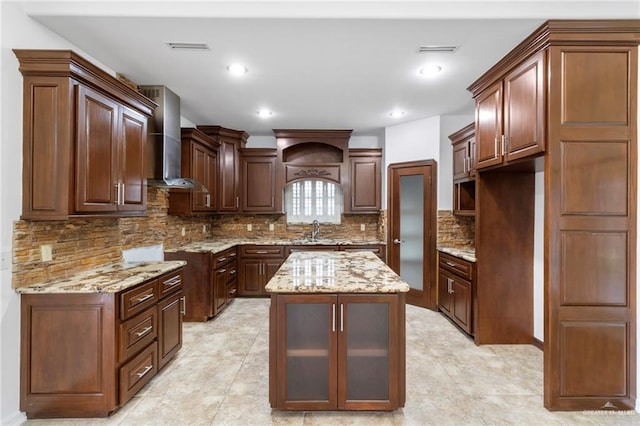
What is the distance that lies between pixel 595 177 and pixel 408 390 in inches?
80.8

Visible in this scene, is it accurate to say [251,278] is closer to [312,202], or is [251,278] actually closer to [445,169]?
[312,202]

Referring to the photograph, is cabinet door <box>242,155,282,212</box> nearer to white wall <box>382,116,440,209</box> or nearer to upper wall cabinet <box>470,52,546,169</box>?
white wall <box>382,116,440,209</box>

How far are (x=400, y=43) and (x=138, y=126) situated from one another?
234 cm

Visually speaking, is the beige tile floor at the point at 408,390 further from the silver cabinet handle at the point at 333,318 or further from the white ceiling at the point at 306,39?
the white ceiling at the point at 306,39

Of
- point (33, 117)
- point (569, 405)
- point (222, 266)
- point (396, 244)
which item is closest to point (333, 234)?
point (396, 244)

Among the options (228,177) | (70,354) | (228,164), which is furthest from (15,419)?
(228,164)

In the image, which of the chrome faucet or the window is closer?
the chrome faucet

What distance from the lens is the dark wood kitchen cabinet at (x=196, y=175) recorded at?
158 inches

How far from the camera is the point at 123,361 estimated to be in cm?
217

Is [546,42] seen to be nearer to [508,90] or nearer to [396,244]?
[508,90]

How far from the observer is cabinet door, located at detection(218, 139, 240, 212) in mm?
4848

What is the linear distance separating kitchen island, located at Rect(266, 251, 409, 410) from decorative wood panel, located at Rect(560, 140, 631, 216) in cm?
135

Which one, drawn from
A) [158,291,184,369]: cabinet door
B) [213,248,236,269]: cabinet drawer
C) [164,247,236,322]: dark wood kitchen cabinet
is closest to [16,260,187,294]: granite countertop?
[158,291,184,369]: cabinet door

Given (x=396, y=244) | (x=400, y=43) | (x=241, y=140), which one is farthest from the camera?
(x=241, y=140)
